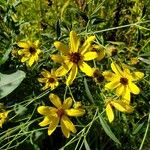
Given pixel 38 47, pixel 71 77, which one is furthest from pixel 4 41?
pixel 71 77

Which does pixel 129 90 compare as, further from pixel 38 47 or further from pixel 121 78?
pixel 38 47

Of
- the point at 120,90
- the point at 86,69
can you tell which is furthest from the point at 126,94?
the point at 86,69

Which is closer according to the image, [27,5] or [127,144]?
[127,144]

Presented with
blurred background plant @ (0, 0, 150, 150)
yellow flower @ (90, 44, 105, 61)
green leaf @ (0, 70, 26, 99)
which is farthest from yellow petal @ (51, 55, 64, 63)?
green leaf @ (0, 70, 26, 99)

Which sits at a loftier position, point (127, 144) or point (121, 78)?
point (121, 78)

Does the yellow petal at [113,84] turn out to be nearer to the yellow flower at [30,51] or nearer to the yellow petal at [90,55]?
the yellow petal at [90,55]

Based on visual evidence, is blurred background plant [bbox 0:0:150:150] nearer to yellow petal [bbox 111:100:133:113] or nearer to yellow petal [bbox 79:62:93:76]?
yellow petal [bbox 79:62:93:76]
